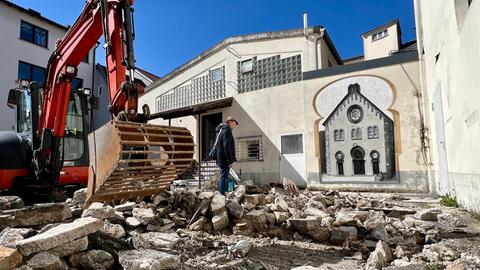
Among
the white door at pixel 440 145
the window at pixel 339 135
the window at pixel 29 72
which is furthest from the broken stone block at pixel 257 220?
the window at pixel 29 72

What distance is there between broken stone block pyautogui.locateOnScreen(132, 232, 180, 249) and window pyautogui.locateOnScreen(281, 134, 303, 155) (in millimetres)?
7485

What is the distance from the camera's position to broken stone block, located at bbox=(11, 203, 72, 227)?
3.47 meters

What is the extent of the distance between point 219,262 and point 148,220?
5.00ft

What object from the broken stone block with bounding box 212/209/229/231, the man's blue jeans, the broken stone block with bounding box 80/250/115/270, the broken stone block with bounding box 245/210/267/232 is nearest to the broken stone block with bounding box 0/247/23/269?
the broken stone block with bounding box 80/250/115/270

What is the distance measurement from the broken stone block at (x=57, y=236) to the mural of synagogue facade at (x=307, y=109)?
8358 millimetres

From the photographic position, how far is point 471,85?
14.4 ft

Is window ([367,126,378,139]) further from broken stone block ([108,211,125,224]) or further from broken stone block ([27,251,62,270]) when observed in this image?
broken stone block ([27,251,62,270])

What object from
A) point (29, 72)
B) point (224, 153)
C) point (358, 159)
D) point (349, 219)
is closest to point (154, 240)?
point (224, 153)

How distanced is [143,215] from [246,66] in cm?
911

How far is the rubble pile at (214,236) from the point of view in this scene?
2.80 metres

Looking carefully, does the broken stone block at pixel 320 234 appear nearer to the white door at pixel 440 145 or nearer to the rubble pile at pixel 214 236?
the rubble pile at pixel 214 236

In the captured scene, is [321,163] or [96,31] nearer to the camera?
[96,31]

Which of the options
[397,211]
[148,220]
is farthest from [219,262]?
[397,211]

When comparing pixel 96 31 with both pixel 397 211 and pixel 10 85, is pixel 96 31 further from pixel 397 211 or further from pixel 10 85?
pixel 10 85
